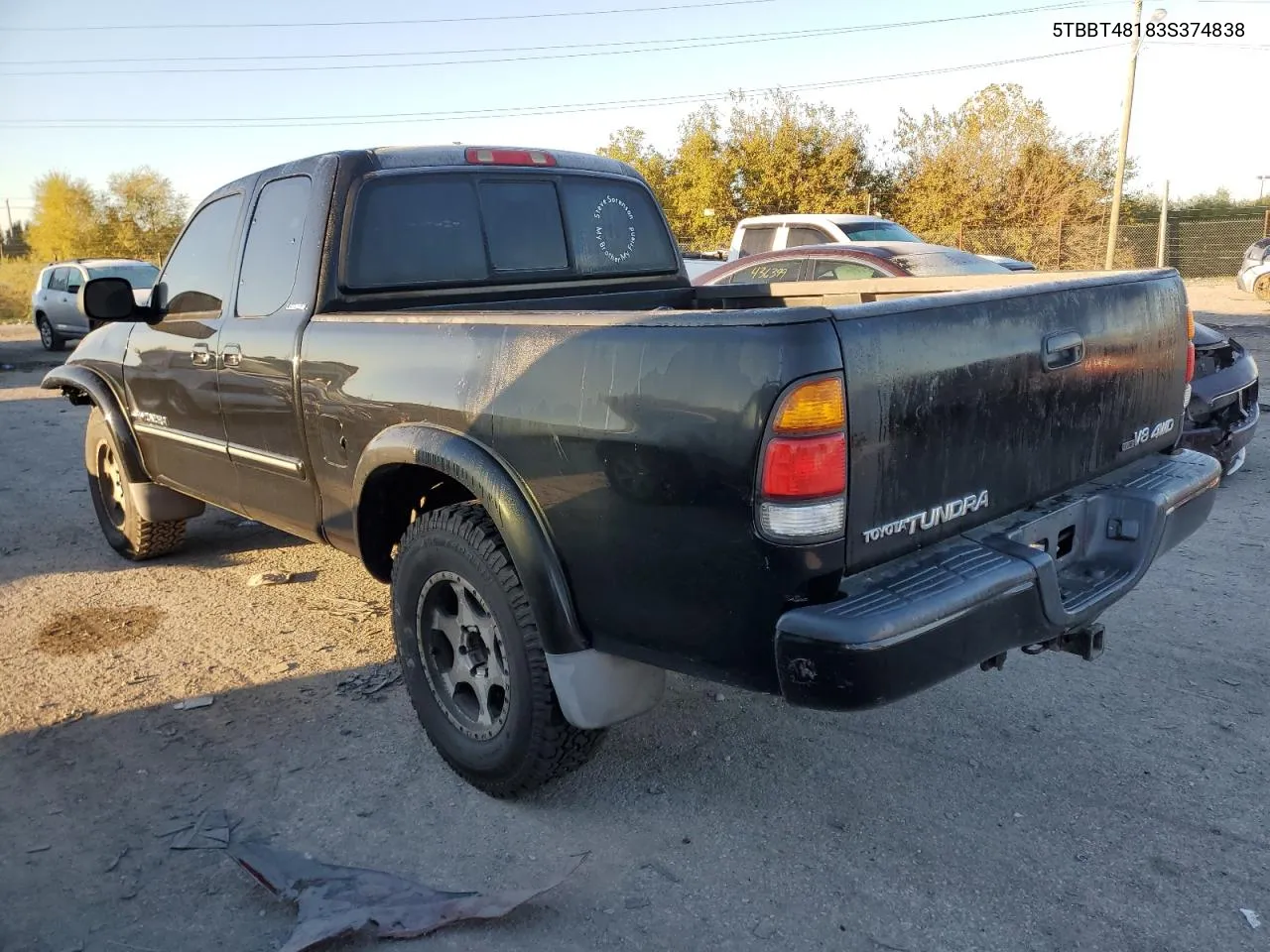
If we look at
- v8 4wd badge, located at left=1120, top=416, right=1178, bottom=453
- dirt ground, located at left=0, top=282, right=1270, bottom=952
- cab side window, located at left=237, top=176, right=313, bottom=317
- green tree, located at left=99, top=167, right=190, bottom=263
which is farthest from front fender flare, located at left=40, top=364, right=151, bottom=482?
green tree, located at left=99, top=167, right=190, bottom=263

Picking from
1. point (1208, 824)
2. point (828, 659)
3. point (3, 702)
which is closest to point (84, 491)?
point (3, 702)

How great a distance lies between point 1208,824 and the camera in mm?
2881

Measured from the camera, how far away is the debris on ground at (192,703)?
12.6 ft

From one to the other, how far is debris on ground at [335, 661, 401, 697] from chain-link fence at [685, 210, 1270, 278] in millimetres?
25705

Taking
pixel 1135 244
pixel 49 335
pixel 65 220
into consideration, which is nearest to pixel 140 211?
pixel 65 220

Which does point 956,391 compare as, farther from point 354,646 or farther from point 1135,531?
point 354,646

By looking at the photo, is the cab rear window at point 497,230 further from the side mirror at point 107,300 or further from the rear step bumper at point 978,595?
the rear step bumper at point 978,595

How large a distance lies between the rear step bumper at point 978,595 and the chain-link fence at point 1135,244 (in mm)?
25712

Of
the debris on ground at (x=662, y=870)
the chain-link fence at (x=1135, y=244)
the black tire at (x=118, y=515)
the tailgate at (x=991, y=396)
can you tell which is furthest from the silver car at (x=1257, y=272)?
the debris on ground at (x=662, y=870)

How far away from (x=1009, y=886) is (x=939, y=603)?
3.01 feet

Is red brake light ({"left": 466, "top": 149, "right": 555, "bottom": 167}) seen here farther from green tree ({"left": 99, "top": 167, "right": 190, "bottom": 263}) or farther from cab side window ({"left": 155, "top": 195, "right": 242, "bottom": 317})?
green tree ({"left": 99, "top": 167, "right": 190, "bottom": 263})

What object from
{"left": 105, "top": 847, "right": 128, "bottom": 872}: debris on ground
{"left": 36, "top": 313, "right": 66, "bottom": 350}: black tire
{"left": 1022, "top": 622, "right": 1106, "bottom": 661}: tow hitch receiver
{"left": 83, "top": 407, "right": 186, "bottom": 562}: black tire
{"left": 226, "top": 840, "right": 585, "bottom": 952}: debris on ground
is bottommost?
{"left": 36, "top": 313, "right": 66, "bottom": 350}: black tire

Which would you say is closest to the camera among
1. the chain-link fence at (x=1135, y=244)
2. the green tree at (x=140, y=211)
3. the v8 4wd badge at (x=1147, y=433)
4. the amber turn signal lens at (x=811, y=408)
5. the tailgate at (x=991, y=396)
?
the amber turn signal lens at (x=811, y=408)

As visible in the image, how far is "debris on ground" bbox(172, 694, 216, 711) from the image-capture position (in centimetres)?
384
